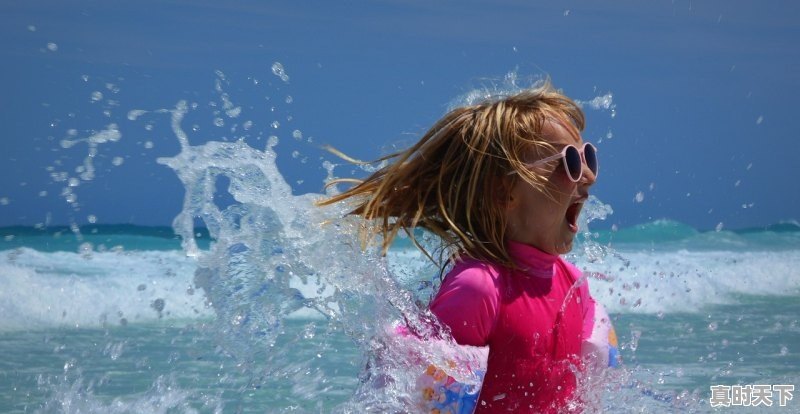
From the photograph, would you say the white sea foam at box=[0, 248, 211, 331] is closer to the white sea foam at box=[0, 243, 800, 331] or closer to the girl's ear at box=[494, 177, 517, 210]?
the white sea foam at box=[0, 243, 800, 331]

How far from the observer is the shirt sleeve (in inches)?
86.4

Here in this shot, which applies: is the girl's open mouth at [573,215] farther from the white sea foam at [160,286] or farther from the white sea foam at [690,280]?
A: the white sea foam at [690,280]

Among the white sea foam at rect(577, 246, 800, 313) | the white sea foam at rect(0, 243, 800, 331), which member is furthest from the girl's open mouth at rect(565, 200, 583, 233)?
the white sea foam at rect(577, 246, 800, 313)

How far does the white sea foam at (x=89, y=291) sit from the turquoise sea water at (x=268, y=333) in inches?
0.9

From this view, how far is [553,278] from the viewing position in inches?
97.5

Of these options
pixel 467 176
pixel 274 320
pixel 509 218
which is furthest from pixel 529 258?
pixel 274 320

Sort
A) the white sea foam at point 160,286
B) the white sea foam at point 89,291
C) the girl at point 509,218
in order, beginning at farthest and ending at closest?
the white sea foam at point 160,286, the white sea foam at point 89,291, the girl at point 509,218

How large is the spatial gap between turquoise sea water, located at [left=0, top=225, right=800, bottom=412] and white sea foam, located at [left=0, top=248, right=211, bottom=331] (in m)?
0.02

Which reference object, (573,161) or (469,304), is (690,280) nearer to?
(573,161)

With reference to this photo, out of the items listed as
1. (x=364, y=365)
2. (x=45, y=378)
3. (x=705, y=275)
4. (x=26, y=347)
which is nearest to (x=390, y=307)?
(x=364, y=365)

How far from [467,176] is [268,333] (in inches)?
34.6

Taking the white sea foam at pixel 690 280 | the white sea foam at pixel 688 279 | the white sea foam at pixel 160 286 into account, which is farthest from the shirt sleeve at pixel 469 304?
the white sea foam at pixel 690 280

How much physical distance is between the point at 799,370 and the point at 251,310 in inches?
158

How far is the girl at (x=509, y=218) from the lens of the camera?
90.9 inches
